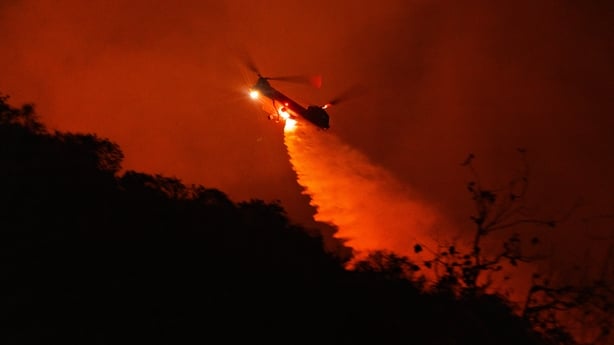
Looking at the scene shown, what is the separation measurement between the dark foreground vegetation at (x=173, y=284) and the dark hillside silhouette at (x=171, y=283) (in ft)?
0.13

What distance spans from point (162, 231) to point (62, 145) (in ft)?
29.7

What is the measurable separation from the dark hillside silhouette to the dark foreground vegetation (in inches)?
1.6

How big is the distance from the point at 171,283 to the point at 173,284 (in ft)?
0.21

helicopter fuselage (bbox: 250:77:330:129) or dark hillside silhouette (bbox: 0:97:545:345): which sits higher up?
helicopter fuselage (bbox: 250:77:330:129)

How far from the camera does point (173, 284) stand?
54.9 ft

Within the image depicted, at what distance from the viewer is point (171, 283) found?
1673cm

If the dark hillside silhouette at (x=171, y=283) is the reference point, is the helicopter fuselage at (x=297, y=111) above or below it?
above

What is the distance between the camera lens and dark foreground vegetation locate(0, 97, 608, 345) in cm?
1468

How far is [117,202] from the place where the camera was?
21578mm

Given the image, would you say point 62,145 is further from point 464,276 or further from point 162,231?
point 464,276

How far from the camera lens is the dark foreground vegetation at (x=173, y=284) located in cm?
1468

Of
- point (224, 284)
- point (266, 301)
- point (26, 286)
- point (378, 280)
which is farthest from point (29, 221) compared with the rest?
point (378, 280)

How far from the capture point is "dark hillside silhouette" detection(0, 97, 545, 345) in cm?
1468

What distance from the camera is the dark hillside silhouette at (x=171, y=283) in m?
14.7
